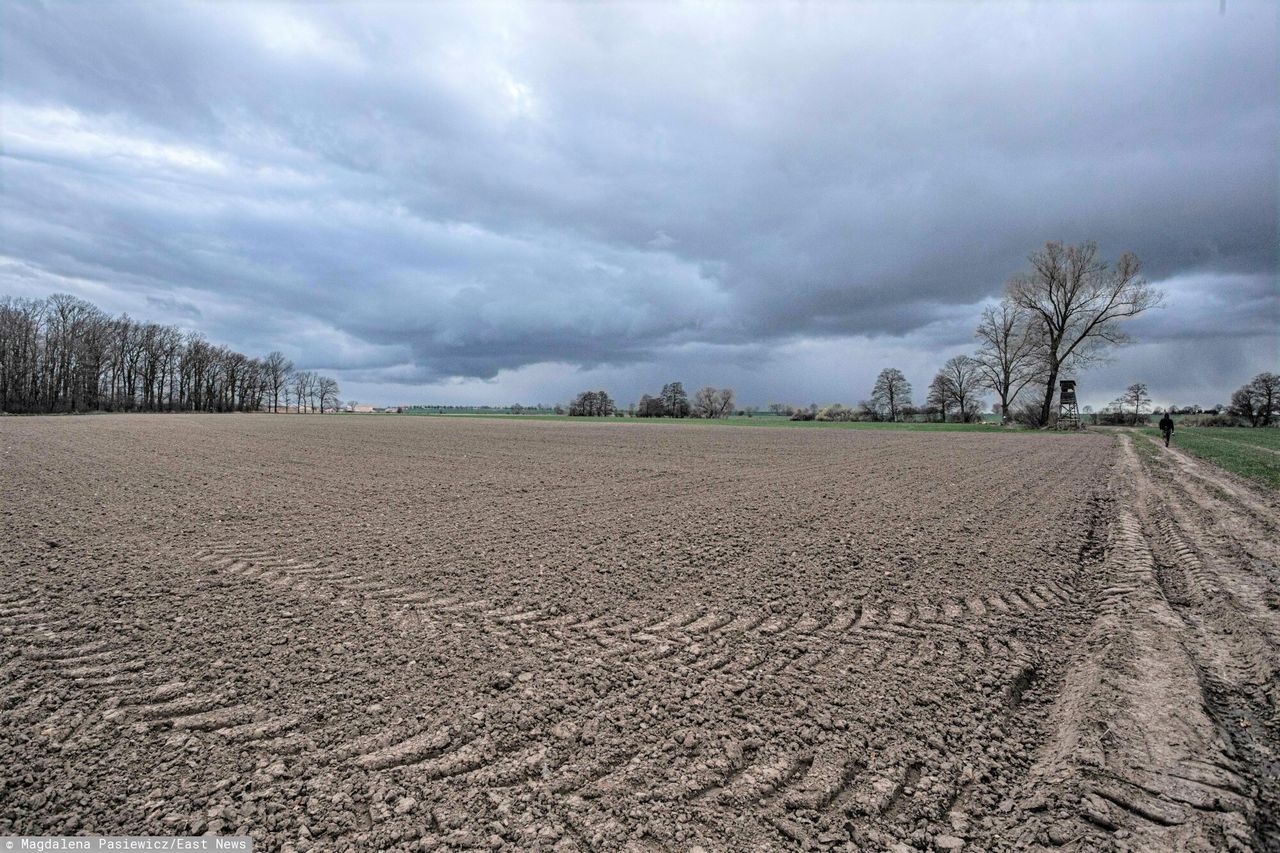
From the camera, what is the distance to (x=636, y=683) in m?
4.17

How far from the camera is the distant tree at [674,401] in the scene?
14400 cm

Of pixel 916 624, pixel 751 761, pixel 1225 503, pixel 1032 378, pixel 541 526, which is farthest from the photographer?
pixel 1032 378

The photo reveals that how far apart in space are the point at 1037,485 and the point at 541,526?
13.7 meters

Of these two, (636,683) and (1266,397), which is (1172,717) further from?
(1266,397)

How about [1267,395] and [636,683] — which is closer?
[636,683]

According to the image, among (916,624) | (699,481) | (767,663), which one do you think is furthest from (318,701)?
(699,481)

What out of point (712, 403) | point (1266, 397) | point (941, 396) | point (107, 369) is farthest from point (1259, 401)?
point (107, 369)

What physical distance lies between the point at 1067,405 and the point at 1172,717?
233 ft

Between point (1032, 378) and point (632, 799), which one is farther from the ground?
point (1032, 378)

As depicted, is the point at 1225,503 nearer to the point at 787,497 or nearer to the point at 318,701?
the point at 787,497

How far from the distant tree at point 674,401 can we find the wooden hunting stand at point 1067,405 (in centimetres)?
8910

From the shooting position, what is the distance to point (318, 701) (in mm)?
3865

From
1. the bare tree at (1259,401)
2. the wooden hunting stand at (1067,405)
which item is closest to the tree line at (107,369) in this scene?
the wooden hunting stand at (1067,405)

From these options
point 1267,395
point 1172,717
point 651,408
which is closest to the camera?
point 1172,717
